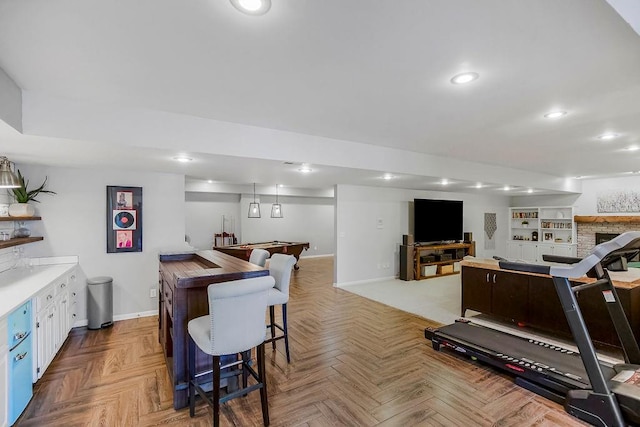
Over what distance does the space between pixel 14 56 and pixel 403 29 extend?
2308mm

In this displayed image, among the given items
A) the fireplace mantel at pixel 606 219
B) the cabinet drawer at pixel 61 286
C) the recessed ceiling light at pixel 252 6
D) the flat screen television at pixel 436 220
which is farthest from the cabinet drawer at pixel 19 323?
the fireplace mantel at pixel 606 219

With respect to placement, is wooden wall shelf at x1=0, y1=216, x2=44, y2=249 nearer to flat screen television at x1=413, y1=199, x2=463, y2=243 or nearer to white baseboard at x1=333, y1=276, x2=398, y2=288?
white baseboard at x1=333, y1=276, x2=398, y2=288

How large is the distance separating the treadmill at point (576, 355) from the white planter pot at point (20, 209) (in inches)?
193

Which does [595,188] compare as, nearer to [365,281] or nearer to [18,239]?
[365,281]

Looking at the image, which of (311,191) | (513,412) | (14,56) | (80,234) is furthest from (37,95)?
(311,191)

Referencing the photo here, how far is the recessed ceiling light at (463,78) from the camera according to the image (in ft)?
6.95

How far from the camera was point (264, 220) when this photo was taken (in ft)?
32.3

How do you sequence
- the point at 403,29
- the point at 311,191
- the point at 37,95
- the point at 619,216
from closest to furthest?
the point at 403,29 → the point at 37,95 → the point at 619,216 → the point at 311,191

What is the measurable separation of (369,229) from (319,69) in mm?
5231

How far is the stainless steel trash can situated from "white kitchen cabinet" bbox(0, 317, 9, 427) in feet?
6.95

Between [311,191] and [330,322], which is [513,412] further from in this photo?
[311,191]

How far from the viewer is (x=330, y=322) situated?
14.2ft

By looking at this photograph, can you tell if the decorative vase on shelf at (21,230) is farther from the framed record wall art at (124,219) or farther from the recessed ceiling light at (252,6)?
the recessed ceiling light at (252,6)

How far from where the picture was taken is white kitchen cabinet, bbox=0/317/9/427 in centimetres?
199
